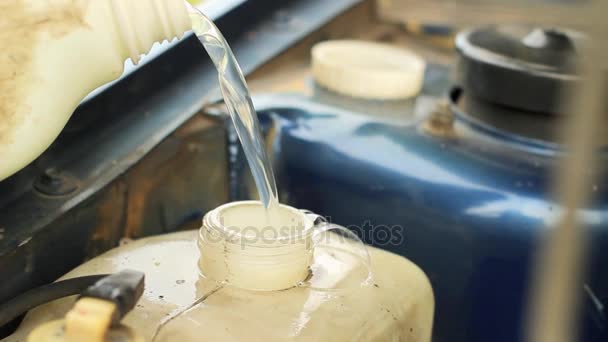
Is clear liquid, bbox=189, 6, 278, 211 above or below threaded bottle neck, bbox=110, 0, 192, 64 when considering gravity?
below

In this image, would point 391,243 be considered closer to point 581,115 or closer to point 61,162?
point 61,162

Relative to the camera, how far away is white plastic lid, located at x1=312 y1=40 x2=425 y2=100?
128 centimetres

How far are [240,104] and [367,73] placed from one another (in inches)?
18.6

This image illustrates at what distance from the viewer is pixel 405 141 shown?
1116 mm

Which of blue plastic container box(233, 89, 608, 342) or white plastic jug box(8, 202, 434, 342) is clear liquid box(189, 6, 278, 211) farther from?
blue plastic container box(233, 89, 608, 342)

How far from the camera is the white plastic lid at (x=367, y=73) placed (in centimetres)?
128

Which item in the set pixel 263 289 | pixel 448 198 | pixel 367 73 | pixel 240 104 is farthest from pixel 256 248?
pixel 367 73

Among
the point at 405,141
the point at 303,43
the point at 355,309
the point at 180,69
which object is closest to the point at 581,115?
the point at 355,309

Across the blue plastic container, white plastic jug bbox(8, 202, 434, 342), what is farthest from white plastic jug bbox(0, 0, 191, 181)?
the blue plastic container

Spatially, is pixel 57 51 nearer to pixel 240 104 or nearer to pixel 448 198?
pixel 240 104

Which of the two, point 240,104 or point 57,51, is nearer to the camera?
point 57,51

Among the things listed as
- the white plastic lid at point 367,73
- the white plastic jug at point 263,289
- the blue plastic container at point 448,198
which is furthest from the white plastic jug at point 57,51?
the white plastic lid at point 367,73

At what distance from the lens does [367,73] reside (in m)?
1.28

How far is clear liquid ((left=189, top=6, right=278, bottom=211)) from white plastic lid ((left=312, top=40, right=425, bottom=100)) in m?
0.46
